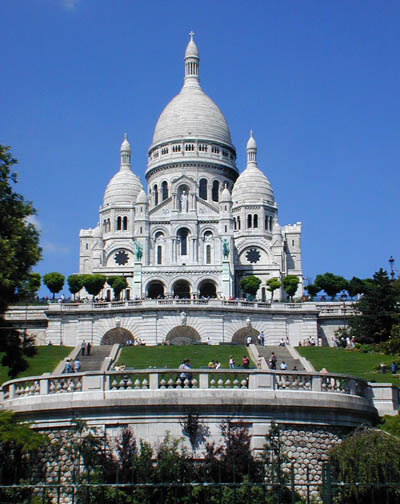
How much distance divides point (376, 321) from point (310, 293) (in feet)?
90.3

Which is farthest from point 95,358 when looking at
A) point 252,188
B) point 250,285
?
point 252,188

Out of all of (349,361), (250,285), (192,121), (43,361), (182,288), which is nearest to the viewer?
→ (43,361)

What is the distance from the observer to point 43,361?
4453 centimetres

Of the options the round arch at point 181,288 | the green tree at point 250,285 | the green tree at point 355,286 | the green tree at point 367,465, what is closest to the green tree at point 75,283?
the round arch at point 181,288

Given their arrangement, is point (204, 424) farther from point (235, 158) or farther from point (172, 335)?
point (235, 158)

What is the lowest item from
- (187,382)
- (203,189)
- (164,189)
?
(187,382)

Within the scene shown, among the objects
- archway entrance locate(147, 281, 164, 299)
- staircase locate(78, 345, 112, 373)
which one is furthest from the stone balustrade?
archway entrance locate(147, 281, 164, 299)

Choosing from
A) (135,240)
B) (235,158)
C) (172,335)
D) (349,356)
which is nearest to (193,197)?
(135,240)

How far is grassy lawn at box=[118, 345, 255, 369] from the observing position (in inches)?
1710

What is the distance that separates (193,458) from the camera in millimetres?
A: 19641

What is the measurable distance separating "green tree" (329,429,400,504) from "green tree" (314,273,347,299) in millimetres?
62182

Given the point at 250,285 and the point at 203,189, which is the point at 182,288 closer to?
the point at 250,285

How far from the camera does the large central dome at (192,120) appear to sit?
111m

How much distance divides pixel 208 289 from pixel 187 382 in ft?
221
